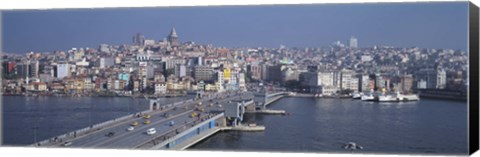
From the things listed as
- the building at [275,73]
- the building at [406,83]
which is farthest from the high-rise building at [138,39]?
the building at [406,83]

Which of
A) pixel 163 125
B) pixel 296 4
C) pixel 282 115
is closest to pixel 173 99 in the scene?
pixel 163 125

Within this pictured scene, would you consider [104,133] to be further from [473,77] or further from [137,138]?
[473,77]

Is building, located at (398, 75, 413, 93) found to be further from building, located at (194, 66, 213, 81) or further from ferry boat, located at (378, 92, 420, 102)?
building, located at (194, 66, 213, 81)

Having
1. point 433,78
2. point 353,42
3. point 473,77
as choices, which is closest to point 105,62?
point 353,42

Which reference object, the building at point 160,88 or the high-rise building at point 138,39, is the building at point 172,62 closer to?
the building at point 160,88

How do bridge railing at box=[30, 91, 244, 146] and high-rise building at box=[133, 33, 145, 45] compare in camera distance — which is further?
A: high-rise building at box=[133, 33, 145, 45]

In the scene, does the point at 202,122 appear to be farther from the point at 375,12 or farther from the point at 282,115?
the point at 375,12

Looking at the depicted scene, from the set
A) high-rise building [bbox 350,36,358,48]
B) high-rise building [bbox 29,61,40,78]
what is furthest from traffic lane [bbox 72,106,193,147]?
high-rise building [bbox 350,36,358,48]
